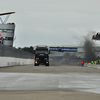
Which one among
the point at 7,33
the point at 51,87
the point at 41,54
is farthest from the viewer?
the point at 7,33

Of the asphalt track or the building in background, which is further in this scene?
the building in background

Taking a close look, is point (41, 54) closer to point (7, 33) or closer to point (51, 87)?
point (51, 87)

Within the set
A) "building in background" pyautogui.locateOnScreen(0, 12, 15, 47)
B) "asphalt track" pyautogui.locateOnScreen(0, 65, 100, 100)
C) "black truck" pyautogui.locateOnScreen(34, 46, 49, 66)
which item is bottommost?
"asphalt track" pyautogui.locateOnScreen(0, 65, 100, 100)

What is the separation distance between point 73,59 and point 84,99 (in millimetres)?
95499

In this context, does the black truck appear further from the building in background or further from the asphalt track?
the building in background

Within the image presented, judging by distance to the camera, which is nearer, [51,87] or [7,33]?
→ [51,87]

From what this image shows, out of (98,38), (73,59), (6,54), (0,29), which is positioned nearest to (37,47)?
(6,54)

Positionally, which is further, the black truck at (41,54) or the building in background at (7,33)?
the building in background at (7,33)

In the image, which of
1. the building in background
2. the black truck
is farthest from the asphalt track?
the building in background

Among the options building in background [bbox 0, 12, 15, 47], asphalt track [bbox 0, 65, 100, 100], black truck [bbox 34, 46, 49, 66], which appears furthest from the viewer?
building in background [bbox 0, 12, 15, 47]

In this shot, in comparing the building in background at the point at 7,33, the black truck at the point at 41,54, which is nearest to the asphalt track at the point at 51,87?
the black truck at the point at 41,54

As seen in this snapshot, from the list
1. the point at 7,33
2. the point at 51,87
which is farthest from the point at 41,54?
the point at 7,33

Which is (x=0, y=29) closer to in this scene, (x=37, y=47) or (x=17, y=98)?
(x=37, y=47)

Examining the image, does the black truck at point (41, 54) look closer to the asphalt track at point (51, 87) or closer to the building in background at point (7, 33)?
the asphalt track at point (51, 87)
